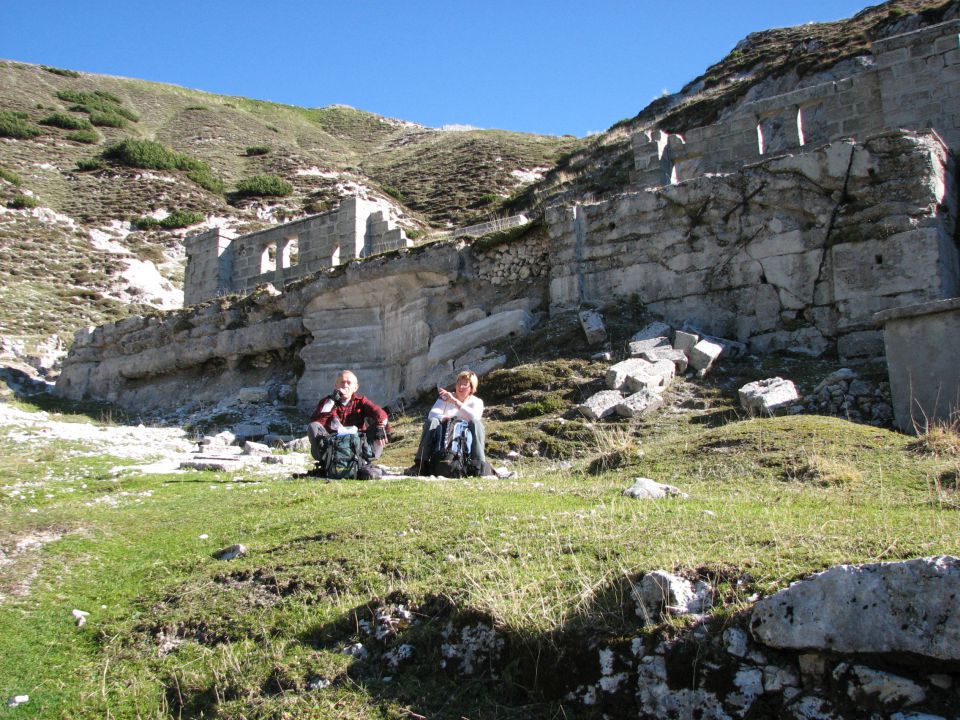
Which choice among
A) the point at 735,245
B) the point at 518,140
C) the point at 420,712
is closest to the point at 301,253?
the point at 735,245

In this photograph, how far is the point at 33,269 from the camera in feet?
100

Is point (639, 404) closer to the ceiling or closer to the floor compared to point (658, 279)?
closer to the floor

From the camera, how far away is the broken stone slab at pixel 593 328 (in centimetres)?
1233

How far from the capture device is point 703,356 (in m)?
11.1

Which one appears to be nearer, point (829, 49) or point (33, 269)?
point (829, 49)

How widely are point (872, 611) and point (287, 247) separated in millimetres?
20465

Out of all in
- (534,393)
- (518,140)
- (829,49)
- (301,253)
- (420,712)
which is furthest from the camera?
(518,140)

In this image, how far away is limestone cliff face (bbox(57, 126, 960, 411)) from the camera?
1099 centimetres

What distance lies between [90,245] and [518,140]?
22447mm

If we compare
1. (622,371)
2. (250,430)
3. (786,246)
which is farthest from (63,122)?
(786,246)

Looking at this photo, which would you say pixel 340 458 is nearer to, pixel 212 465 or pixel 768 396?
pixel 212 465

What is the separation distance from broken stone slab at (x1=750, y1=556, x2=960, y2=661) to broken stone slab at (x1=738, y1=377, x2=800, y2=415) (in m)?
6.73

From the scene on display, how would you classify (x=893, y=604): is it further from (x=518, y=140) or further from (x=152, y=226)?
(x=518, y=140)

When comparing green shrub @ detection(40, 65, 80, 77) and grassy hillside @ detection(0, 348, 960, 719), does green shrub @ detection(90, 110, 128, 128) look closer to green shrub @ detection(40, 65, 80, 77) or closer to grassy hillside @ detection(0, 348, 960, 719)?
green shrub @ detection(40, 65, 80, 77)
